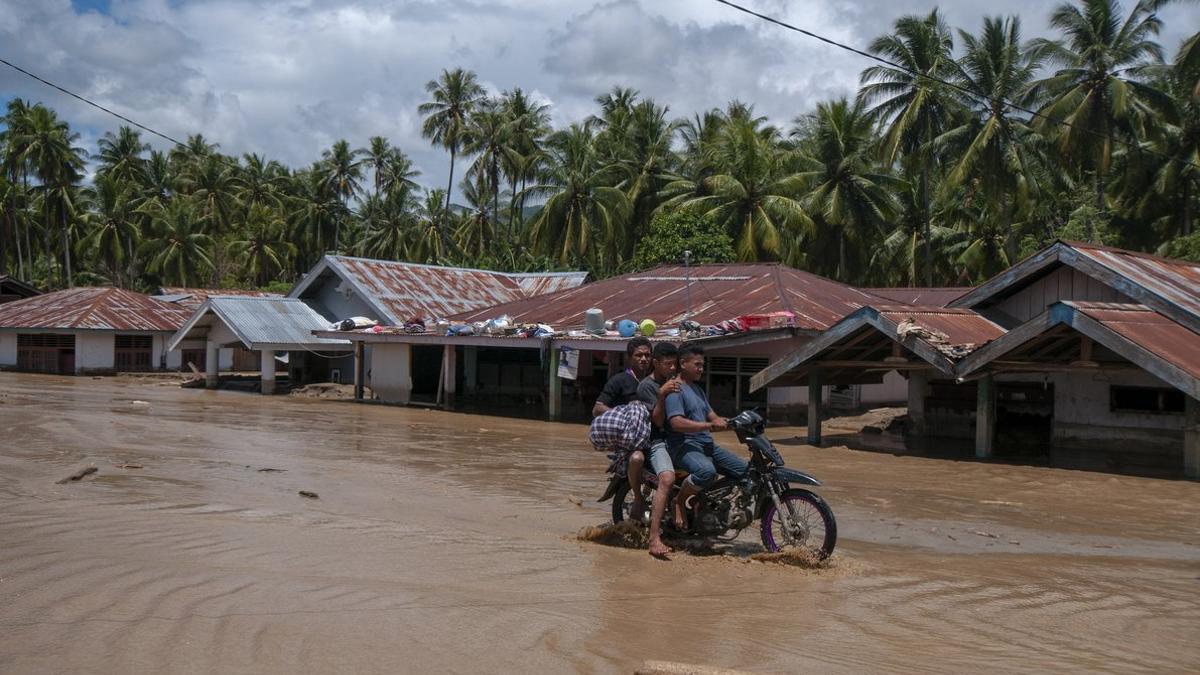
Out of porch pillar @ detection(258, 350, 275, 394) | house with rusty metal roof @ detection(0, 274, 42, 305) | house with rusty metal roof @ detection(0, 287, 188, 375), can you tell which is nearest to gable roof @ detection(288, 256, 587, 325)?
porch pillar @ detection(258, 350, 275, 394)

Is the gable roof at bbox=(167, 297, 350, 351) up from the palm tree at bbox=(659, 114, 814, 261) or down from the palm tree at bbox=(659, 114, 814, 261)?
down

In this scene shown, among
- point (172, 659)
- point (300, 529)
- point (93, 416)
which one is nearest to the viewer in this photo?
point (172, 659)

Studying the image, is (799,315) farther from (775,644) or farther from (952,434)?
(775,644)

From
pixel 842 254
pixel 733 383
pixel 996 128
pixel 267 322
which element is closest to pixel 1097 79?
pixel 996 128

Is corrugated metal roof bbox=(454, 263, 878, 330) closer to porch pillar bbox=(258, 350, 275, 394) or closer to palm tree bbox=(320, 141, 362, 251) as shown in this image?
porch pillar bbox=(258, 350, 275, 394)

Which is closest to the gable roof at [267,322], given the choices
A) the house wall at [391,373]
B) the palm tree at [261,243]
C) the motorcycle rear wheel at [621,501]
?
the house wall at [391,373]

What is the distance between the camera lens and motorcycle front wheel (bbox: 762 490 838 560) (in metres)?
7.74

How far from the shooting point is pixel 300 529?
340 inches

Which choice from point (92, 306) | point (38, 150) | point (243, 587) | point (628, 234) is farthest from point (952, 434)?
point (38, 150)

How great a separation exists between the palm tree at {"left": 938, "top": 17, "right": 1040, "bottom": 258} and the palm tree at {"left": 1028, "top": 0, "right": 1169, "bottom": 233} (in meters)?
0.95

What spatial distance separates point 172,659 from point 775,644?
10.1 feet

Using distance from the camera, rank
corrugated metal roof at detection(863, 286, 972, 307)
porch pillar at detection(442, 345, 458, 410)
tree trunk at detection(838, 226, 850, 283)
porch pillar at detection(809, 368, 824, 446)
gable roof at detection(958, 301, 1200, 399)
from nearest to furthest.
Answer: gable roof at detection(958, 301, 1200, 399) < porch pillar at detection(809, 368, 824, 446) < porch pillar at detection(442, 345, 458, 410) < corrugated metal roof at detection(863, 286, 972, 307) < tree trunk at detection(838, 226, 850, 283)

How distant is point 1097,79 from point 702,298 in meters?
18.8

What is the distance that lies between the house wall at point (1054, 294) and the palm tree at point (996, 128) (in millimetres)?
18927
